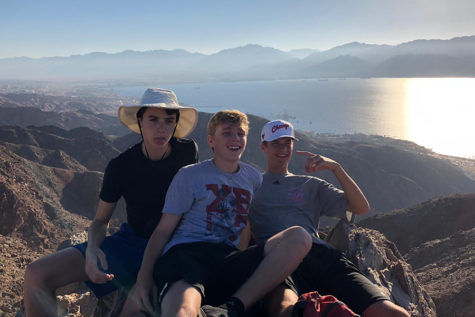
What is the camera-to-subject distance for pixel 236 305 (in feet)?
8.14

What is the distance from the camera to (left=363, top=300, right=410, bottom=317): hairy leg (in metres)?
2.66

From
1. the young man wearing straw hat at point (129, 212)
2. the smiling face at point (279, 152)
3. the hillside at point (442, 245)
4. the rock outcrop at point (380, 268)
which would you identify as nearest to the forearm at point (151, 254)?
the young man wearing straw hat at point (129, 212)

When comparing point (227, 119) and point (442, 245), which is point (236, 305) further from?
point (442, 245)

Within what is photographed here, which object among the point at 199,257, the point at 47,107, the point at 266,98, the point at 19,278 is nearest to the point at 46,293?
the point at 199,257

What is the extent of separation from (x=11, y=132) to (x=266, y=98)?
447 ft

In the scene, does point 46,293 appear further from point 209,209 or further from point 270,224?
point 270,224

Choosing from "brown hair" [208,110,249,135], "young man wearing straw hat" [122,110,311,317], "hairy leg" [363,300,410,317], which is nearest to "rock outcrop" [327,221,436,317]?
"hairy leg" [363,300,410,317]

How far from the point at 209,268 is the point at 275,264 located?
0.55m

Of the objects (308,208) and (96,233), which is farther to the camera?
(308,208)

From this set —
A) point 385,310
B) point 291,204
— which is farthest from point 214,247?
point 385,310

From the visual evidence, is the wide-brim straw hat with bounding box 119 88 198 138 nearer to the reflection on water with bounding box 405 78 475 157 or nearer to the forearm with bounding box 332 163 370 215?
the forearm with bounding box 332 163 370 215

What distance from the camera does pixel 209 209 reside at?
306 centimetres

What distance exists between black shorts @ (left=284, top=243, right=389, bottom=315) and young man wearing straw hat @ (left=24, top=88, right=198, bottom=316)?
60.1 inches

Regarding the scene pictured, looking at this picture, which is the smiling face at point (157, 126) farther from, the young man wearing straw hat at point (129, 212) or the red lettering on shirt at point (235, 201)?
the red lettering on shirt at point (235, 201)
